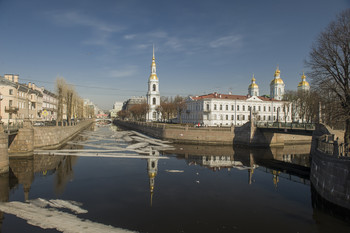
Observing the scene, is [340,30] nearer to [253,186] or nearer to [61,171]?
[253,186]

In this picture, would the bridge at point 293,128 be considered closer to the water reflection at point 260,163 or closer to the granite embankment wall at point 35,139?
the water reflection at point 260,163

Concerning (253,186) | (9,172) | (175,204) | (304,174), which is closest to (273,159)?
(304,174)

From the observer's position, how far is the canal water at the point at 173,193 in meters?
13.8

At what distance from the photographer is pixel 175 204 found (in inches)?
652

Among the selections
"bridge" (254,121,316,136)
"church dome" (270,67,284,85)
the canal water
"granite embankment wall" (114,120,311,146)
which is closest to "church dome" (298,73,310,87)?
"church dome" (270,67,284,85)

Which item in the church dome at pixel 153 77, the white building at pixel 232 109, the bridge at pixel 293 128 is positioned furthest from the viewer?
the church dome at pixel 153 77

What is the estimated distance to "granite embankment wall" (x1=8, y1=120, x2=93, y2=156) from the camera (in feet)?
104

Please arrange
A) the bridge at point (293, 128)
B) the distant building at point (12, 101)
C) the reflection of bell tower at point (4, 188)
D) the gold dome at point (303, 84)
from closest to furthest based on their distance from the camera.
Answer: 1. the reflection of bell tower at point (4, 188)
2. the bridge at point (293, 128)
3. the distant building at point (12, 101)
4. the gold dome at point (303, 84)

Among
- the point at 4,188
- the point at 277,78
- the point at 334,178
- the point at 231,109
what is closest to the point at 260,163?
the point at 334,178

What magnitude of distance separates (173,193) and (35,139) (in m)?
27.6

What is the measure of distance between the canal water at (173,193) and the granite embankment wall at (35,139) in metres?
1.89

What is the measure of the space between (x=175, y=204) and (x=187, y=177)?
7.57 meters

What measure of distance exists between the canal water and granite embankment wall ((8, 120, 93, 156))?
189 centimetres

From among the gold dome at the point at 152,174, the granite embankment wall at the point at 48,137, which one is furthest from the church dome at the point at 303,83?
the gold dome at the point at 152,174
